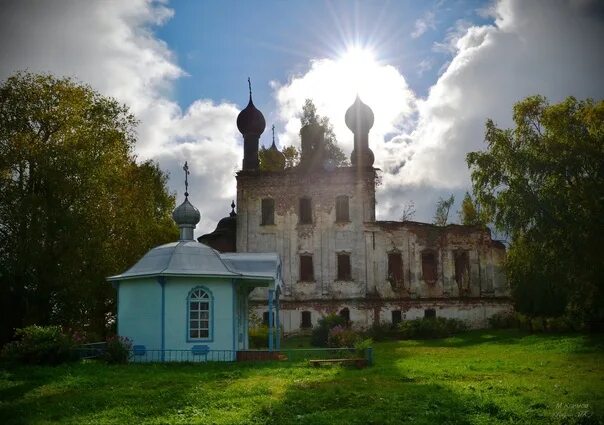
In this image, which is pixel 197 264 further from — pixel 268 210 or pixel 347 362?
pixel 268 210

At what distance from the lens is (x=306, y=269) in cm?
3650

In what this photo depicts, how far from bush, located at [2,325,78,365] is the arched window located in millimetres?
3382

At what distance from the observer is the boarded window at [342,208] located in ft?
120

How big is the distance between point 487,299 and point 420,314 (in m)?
3.92

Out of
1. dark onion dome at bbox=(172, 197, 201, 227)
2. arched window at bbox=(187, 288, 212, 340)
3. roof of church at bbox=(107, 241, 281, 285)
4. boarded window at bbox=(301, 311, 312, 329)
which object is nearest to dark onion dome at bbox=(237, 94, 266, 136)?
boarded window at bbox=(301, 311, 312, 329)

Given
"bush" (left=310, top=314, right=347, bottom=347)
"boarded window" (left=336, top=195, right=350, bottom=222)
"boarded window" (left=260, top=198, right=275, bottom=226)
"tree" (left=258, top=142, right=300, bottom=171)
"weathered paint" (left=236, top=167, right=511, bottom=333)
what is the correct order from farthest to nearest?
"tree" (left=258, top=142, right=300, bottom=171) < "boarded window" (left=260, top=198, right=275, bottom=226) < "boarded window" (left=336, top=195, right=350, bottom=222) < "weathered paint" (left=236, top=167, right=511, bottom=333) < "bush" (left=310, top=314, right=347, bottom=347)

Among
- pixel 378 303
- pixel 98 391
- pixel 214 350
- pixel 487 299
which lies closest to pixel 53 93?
pixel 214 350

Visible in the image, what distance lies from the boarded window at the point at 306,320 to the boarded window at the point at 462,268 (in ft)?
28.0

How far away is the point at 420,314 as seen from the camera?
3581 cm

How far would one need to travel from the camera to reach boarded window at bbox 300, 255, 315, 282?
Result: 36.3 m

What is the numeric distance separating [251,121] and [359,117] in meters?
6.25

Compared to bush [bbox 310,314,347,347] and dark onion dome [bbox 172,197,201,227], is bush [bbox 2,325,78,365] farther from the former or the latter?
bush [bbox 310,314,347,347]

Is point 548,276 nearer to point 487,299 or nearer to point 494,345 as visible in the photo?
point 494,345

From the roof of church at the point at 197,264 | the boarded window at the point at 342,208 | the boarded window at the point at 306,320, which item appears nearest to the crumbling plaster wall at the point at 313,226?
the boarded window at the point at 342,208
